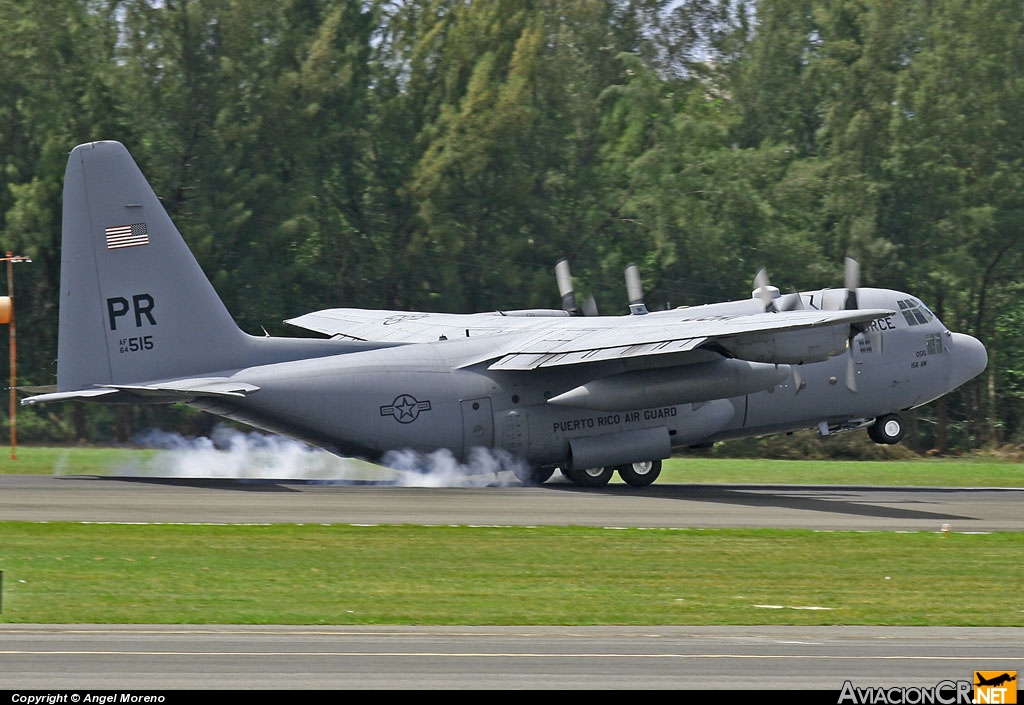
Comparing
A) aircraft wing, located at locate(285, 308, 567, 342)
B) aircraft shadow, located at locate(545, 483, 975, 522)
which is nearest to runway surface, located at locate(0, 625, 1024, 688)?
aircraft shadow, located at locate(545, 483, 975, 522)

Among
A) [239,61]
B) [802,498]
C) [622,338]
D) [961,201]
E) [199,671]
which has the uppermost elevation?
[239,61]

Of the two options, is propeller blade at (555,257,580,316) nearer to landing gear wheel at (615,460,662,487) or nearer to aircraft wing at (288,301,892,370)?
aircraft wing at (288,301,892,370)

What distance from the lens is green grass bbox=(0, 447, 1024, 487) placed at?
33812 mm

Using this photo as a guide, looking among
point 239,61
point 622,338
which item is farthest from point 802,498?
point 239,61

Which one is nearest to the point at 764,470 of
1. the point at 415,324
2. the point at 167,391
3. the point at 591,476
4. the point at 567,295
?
the point at 567,295

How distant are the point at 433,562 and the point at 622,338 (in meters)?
9.56

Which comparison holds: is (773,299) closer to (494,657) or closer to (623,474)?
(623,474)

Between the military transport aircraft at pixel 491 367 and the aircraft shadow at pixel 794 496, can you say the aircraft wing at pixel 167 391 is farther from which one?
the aircraft shadow at pixel 794 496

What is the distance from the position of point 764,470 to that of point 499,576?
20412 millimetres

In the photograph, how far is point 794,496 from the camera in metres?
29.6

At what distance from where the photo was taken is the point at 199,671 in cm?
1152

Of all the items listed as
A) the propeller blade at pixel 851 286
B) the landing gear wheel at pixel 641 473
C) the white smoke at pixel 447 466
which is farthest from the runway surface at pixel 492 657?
the landing gear wheel at pixel 641 473

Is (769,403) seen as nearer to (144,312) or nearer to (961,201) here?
(144,312)

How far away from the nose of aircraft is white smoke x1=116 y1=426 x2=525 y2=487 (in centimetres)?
1144
